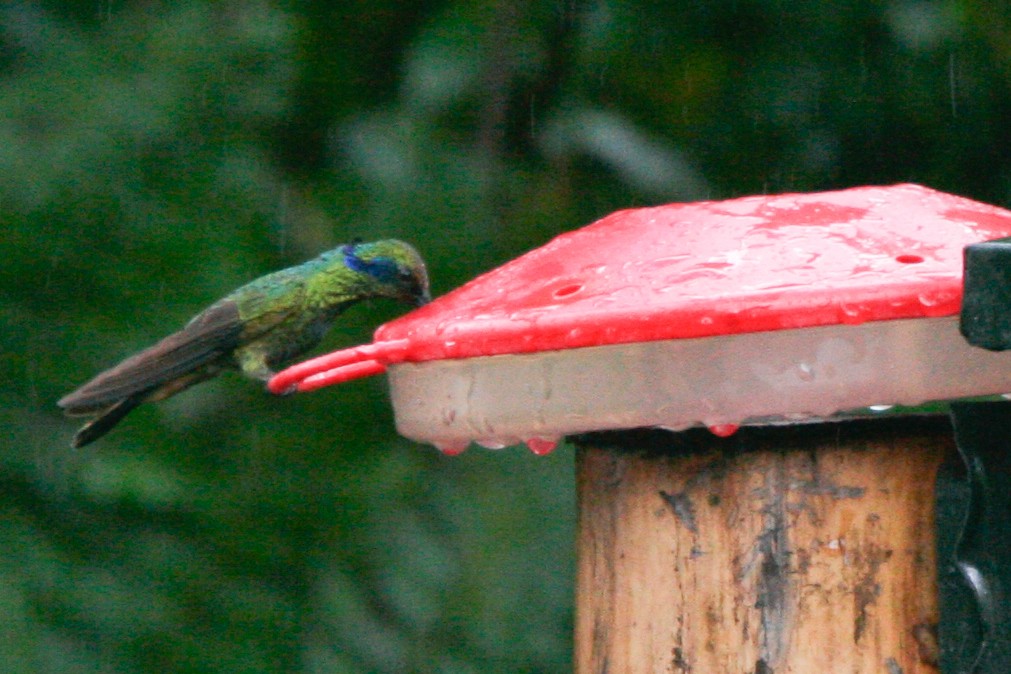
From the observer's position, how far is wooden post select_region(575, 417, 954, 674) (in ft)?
4.73

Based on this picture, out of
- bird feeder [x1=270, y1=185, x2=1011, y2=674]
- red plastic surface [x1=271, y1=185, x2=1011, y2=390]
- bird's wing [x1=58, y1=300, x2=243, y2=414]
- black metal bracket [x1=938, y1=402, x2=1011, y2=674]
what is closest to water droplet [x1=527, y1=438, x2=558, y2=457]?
bird feeder [x1=270, y1=185, x2=1011, y2=674]

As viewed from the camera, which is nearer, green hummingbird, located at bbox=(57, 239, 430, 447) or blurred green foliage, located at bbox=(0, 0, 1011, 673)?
green hummingbird, located at bbox=(57, 239, 430, 447)

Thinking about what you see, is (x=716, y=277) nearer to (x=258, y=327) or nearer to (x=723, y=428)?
(x=723, y=428)

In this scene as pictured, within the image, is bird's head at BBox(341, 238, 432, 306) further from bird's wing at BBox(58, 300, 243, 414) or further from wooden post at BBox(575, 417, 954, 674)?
wooden post at BBox(575, 417, 954, 674)

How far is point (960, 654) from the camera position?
135 centimetres

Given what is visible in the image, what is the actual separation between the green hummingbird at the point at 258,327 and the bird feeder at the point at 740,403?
4.46 feet

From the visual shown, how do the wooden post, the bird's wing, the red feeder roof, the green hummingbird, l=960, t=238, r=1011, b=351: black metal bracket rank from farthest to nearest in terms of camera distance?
the green hummingbird → the bird's wing → the wooden post → the red feeder roof → l=960, t=238, r=1011, b=351: black metal bracket

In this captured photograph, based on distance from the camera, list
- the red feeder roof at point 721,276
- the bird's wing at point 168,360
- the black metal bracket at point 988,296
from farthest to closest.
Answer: the bird's wing at point 168,360, the red feeder roof at point 721,276, the black metal bracket at point 988,296

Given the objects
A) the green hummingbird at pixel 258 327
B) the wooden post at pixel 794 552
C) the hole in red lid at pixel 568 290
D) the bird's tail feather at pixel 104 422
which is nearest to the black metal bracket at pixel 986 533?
the wooden post at pixel 794 552

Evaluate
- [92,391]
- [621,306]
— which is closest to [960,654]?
[621,306]

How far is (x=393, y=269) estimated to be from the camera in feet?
9.95

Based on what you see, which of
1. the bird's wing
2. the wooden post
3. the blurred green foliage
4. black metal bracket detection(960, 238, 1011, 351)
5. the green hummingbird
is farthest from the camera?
the blurred green foliage

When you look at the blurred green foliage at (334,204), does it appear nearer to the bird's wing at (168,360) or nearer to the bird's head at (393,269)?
the bird's wing at (168,360)

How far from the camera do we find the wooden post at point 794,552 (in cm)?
144
